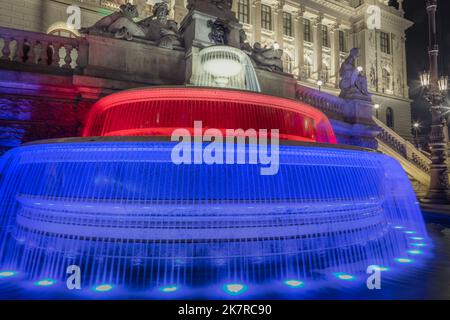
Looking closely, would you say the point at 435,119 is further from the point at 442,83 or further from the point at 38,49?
the point at 38,49

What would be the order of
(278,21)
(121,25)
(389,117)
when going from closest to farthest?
(121,25)
(278,21)
(389,117)

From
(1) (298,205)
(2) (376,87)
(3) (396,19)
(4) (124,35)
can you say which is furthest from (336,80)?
(1) (298,205)

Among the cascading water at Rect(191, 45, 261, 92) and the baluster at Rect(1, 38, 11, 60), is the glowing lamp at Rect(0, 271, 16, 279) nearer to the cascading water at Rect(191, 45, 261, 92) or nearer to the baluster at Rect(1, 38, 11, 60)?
the baluster at Rect(1, 38, 11, 60)

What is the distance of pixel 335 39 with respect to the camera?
4375cm

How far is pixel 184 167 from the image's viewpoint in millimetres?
3904

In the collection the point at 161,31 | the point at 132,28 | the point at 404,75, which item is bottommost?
the point at 132,28

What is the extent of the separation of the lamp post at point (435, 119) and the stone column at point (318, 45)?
28.2 m

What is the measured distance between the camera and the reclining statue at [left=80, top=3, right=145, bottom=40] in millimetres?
8680

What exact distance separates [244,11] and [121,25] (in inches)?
1248

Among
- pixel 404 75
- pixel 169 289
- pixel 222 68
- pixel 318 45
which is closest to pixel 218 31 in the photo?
pixel 222 68

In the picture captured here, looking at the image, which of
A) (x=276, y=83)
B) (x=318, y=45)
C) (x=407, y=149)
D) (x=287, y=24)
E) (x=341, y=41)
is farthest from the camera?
(x=341, y=41)

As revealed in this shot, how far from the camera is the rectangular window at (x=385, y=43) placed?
4616 cm
